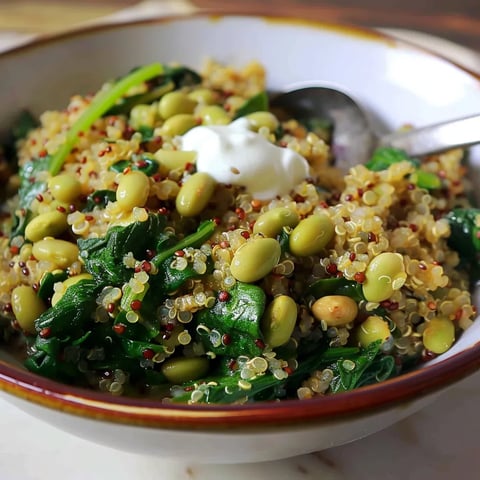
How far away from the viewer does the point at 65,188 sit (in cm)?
192

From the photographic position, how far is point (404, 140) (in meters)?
2.32

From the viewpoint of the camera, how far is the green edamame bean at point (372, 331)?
167 centimetres

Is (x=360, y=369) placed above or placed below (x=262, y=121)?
below

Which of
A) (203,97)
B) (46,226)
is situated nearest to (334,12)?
(203,97)

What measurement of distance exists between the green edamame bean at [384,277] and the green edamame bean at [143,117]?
97 cm

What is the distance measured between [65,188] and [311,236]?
A: 0.73 metres

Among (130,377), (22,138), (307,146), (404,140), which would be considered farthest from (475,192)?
(22,138)

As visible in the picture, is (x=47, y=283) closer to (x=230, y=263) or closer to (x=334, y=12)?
(x=230, y=263)

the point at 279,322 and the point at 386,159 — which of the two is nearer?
the point at 279,322

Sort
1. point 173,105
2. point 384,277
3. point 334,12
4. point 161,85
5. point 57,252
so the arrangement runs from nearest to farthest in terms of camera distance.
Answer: point 384,277
point 57,252
point 173,105
point 161,85
point 334,12

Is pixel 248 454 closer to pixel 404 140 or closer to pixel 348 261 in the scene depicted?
pixel 348 261

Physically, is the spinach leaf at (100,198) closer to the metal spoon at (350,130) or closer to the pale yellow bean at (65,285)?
the pale yellow bean at (65,285)

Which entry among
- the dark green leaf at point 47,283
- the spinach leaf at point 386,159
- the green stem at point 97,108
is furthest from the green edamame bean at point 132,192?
the spinach leaf at point 386,159

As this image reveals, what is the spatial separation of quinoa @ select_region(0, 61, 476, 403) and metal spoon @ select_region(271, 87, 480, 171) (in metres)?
0.16
